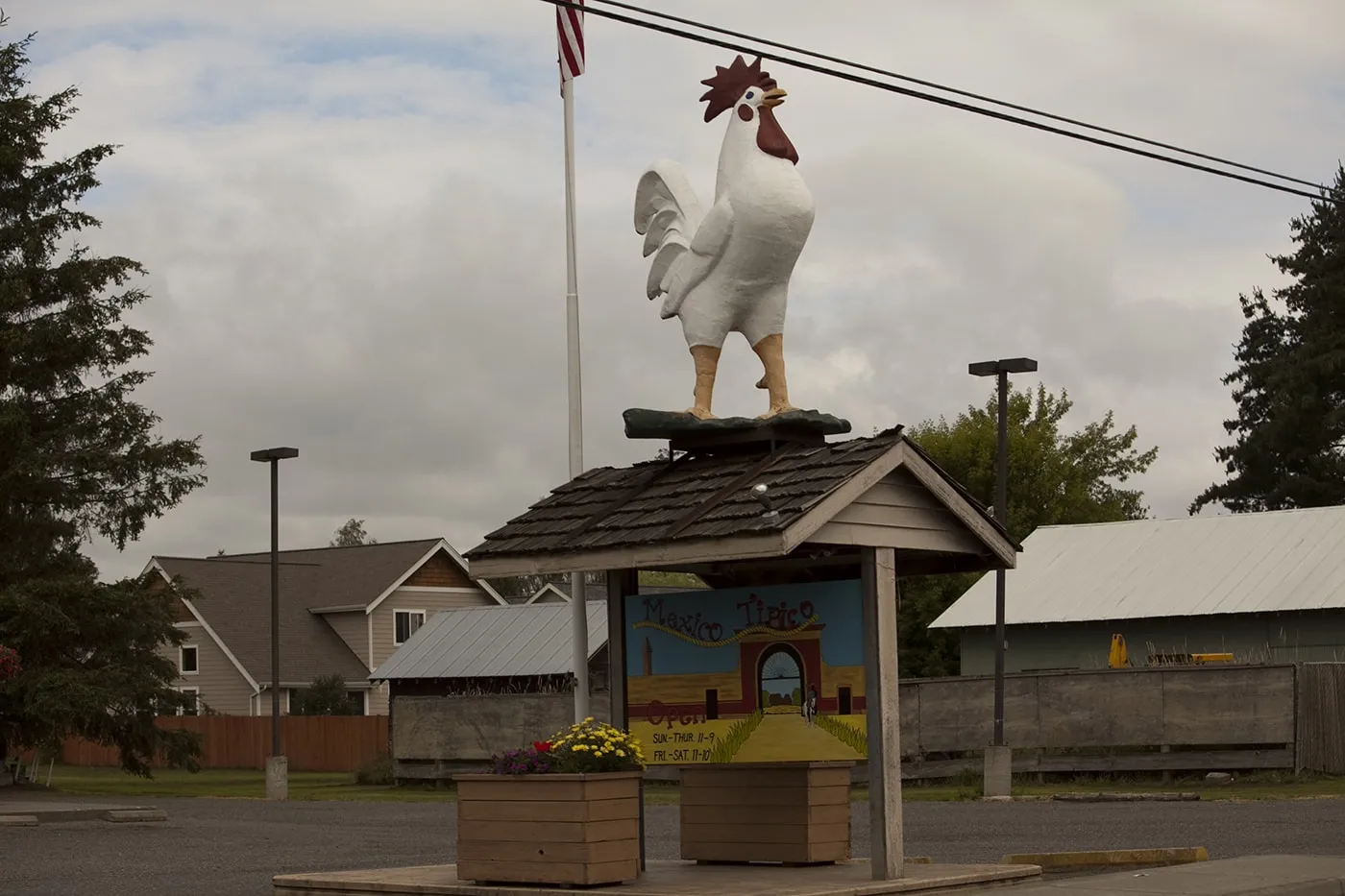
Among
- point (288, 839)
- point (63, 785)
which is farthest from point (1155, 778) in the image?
point (63, 785)

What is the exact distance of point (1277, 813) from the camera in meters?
21.7

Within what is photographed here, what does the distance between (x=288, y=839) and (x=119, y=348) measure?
1741 centimetres

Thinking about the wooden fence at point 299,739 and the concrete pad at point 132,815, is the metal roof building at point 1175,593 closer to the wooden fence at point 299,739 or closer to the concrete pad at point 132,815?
the wooden fence at point 299,739

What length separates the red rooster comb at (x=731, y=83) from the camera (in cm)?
1304

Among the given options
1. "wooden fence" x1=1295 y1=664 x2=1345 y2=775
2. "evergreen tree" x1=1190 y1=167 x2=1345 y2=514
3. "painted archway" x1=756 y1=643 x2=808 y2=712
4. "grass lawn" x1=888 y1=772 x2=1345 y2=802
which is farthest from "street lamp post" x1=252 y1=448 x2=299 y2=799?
"evergreen tree" x1=1190 y1=167 x2=1345 y2=514

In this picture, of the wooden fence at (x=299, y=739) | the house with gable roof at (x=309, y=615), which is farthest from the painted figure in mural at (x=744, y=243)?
the house with gable roof at (x=309, y=615)

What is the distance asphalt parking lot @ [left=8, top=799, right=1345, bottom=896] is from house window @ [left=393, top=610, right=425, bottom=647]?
33049mm

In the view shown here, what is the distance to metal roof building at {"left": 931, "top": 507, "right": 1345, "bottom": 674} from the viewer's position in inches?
1380

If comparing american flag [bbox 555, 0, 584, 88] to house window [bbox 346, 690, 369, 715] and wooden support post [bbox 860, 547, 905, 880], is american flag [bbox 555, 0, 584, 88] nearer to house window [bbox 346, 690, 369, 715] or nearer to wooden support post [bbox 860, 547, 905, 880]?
wooden support post [bbox 860, 547, 905, 880]

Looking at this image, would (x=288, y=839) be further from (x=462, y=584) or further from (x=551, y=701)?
(x=462, y=584)

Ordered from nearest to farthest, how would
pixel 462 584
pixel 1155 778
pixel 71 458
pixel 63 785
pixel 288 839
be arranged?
pixel 288 839, pixel 1155 778, pixel 71 458, pixel 63 785, pixel 462 584

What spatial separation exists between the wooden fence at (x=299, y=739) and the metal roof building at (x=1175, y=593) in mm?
16934

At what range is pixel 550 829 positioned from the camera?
11.6m

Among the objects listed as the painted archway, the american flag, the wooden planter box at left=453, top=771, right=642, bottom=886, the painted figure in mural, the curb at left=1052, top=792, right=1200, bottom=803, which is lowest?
the curb at left=1052, top=792, right=1200, bottom=803
